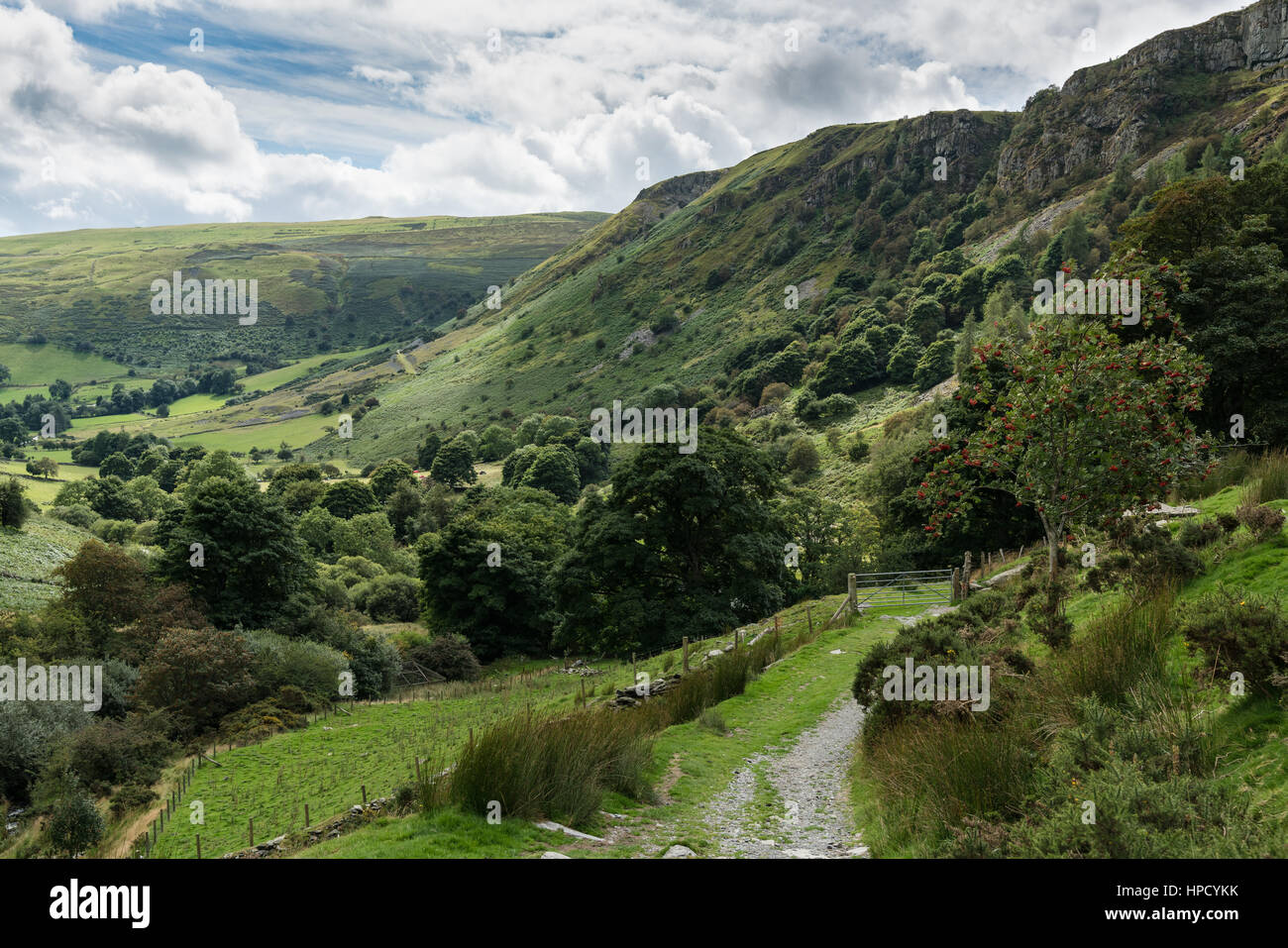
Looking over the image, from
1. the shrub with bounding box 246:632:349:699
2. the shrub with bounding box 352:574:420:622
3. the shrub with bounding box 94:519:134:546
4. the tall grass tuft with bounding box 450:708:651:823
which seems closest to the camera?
the tall grass tuft with bounding box 450:708:651:823

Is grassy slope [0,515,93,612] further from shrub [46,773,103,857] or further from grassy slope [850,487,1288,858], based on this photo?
grassy slope [850,487,1288,858]

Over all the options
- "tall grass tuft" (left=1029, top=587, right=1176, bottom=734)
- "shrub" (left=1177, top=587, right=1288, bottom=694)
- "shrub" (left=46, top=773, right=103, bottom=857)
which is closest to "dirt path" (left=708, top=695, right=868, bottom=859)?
"tall grass tuft" (left=1029, top=587, right=1176, bottom=734)

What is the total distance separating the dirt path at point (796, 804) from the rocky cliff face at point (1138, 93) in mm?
148008

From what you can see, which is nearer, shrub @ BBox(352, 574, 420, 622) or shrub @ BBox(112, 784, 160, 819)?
shrub @ BBox(112, 784, 160, 819)

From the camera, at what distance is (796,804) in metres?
10.9

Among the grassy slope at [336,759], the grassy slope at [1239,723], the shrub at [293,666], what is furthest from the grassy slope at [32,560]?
the grassy slope at [1239,723]

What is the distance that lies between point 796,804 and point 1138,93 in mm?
168469

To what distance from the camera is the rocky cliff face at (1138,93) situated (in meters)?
125

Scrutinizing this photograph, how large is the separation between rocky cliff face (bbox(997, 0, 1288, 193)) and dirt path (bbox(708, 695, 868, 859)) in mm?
148008

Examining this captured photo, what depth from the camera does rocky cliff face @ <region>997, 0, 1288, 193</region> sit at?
125250mm

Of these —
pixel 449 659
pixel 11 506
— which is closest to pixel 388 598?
pixel 449 659
